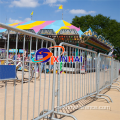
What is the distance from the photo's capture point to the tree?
120 feet

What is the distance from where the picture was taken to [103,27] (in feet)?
130

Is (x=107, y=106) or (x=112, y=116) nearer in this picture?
(x=112, y=116)

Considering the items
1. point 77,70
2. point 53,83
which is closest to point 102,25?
point 77,70

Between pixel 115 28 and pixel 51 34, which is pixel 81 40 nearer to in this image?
pixel 51 34

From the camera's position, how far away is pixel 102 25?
39.8m

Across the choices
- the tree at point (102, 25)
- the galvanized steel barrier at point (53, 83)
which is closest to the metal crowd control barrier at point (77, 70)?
the galvanized steel barrier at point (53, 83)

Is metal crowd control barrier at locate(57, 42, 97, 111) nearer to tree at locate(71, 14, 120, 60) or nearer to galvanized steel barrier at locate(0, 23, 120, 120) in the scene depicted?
galvanized steel barrier at locate(0, 23, 120, 120)

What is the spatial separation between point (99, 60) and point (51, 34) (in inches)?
441

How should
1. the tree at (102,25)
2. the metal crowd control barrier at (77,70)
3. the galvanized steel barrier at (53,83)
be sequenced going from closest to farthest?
the galvanized steel barrier at (53,83) < the metal crowd control barrier at (77,70) < the tree at (102,25)

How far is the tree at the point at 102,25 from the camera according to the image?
36.6 m

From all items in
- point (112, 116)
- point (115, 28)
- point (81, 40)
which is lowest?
point (112, 116)

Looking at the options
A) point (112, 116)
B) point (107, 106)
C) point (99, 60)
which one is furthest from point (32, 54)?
point (99, 60)

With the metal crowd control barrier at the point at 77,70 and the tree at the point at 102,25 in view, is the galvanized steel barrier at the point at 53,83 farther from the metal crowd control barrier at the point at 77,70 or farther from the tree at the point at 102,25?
the tree at the point at 102,25

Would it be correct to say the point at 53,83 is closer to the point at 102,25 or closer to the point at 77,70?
the point at 77,70
